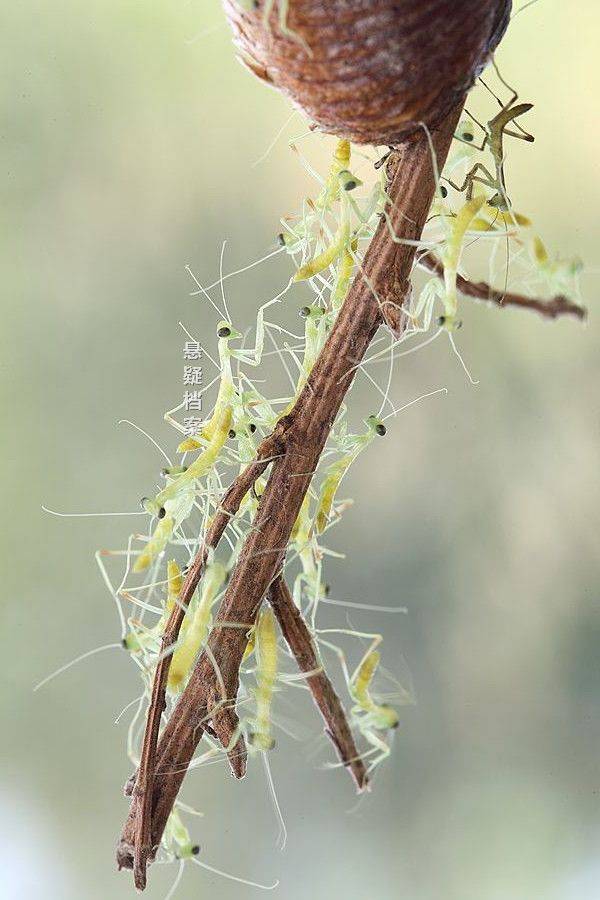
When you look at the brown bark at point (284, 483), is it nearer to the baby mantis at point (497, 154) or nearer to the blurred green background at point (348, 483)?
the baby mantis at point (497, 154)

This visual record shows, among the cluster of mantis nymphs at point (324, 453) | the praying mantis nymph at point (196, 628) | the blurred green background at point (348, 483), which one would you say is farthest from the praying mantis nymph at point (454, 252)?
the blurred green background at point (348, 483)

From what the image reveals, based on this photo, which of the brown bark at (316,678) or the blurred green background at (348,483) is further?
the blurred green background at (348,483)

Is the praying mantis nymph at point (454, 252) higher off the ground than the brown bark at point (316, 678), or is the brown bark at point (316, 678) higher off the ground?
the praying mantis nymph at point (454, 252)

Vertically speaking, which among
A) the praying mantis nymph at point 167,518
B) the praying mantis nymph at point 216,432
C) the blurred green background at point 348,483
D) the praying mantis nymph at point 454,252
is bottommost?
the blurred green background at point 348,483

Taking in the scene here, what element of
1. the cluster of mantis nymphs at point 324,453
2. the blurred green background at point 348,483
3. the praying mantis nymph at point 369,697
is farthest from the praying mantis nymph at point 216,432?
the blurred green background at point 348,483

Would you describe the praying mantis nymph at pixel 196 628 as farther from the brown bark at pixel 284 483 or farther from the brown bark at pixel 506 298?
the brown bark at pixel 506 298

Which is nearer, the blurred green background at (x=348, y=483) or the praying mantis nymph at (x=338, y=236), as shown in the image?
the praying mantis nymph at (x=338, y=236)

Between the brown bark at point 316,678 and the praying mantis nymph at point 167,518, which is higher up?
the praying mantis nymph at point 167,518

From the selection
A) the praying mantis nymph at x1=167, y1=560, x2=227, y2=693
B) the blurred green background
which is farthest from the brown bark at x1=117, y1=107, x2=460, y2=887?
the blurred green background
